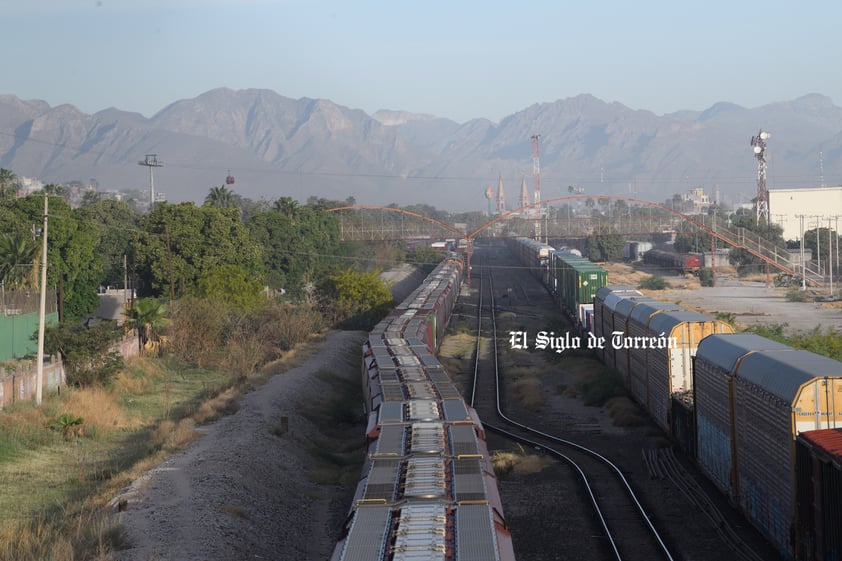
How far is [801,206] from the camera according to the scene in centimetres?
14012

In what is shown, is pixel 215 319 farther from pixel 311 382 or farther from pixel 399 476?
pixel 399 476

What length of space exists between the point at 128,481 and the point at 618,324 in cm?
1900

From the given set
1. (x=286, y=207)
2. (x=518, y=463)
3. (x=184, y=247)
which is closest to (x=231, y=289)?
(x=184, y=247)

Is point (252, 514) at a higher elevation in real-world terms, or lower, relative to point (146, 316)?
lower

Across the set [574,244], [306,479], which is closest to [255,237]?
[306,479]

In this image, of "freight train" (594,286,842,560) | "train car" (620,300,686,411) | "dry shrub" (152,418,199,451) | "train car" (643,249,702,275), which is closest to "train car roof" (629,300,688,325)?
"train car" (620,300,686,411)

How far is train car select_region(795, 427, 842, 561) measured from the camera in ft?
40.6

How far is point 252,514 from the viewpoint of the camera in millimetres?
18516

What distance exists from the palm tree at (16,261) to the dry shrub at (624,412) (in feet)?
111

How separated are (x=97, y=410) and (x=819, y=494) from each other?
25.1m

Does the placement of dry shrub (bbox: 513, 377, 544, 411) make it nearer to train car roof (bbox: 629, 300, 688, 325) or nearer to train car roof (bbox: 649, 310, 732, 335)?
train car roof (bbox: 629, 300, 688, 325)

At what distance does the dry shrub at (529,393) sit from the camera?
3229cm

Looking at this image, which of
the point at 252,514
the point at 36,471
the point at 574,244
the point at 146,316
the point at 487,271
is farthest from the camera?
the point at 574,244

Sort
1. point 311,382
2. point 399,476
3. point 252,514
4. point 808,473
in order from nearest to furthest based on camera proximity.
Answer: point 808,473, point 399,476, point 252,514, point 311,382
